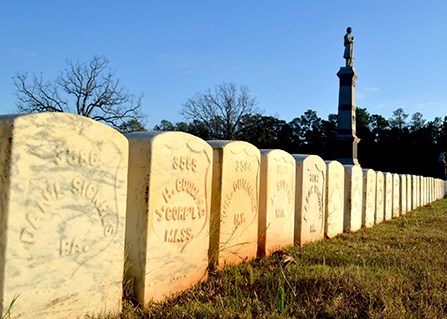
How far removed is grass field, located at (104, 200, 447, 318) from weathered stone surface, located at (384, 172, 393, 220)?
4.18 m

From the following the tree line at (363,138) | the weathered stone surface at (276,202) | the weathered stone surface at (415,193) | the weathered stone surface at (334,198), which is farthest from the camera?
the tree line at (363,138)

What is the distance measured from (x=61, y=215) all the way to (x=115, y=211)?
37 cm

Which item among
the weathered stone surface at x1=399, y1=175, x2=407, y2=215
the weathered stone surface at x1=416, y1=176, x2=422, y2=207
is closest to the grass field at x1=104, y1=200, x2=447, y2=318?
the weathered stone surface at x1=399, y1=175, x2=407, y2=215

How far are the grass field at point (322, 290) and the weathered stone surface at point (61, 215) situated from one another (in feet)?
1.22

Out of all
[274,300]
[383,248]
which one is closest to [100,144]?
[274,300]

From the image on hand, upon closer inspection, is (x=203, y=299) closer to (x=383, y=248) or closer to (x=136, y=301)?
(x=136, y=301)

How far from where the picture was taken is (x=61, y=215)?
210 centimetres

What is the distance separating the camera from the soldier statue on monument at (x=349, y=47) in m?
17.0

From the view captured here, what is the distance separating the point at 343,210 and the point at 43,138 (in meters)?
4.92

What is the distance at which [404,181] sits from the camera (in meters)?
10.4

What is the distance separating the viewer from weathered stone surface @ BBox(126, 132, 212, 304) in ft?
8.65

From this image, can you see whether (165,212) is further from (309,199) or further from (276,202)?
(309,199)

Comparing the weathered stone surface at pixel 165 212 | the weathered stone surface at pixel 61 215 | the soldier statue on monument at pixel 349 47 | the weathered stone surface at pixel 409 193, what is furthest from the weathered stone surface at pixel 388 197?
the soldier statue on monument at pixel 349 47

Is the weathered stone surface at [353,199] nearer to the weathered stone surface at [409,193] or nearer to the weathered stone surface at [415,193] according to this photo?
the weathered stone surface at [409,193]
